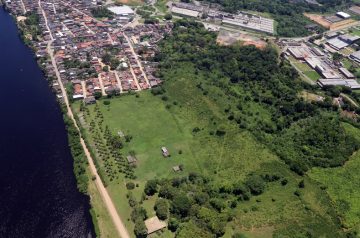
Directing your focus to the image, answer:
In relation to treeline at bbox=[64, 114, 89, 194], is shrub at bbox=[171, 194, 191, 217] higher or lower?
higher

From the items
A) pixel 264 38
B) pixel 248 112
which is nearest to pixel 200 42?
pixel 264 38

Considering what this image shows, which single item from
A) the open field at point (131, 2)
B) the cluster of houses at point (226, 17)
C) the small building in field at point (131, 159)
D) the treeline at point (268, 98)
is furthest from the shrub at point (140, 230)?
the open field at point (131, 2)

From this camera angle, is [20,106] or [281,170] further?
[20,106]

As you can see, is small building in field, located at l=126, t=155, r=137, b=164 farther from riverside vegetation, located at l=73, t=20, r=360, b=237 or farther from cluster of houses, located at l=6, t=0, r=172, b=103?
cluster of houses, located at l=6, t=0, r=172, b=103

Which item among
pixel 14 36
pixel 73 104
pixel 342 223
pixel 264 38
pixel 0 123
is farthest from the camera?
pixel 264 38

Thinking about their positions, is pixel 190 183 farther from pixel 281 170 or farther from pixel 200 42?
pixel 200 42

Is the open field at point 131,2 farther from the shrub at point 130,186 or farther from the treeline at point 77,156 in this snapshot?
the shrub at point 130,186

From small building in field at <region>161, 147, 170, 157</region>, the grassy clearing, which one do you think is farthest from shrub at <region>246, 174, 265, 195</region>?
small building in field at <region>161, 147, 170, 157</region>
